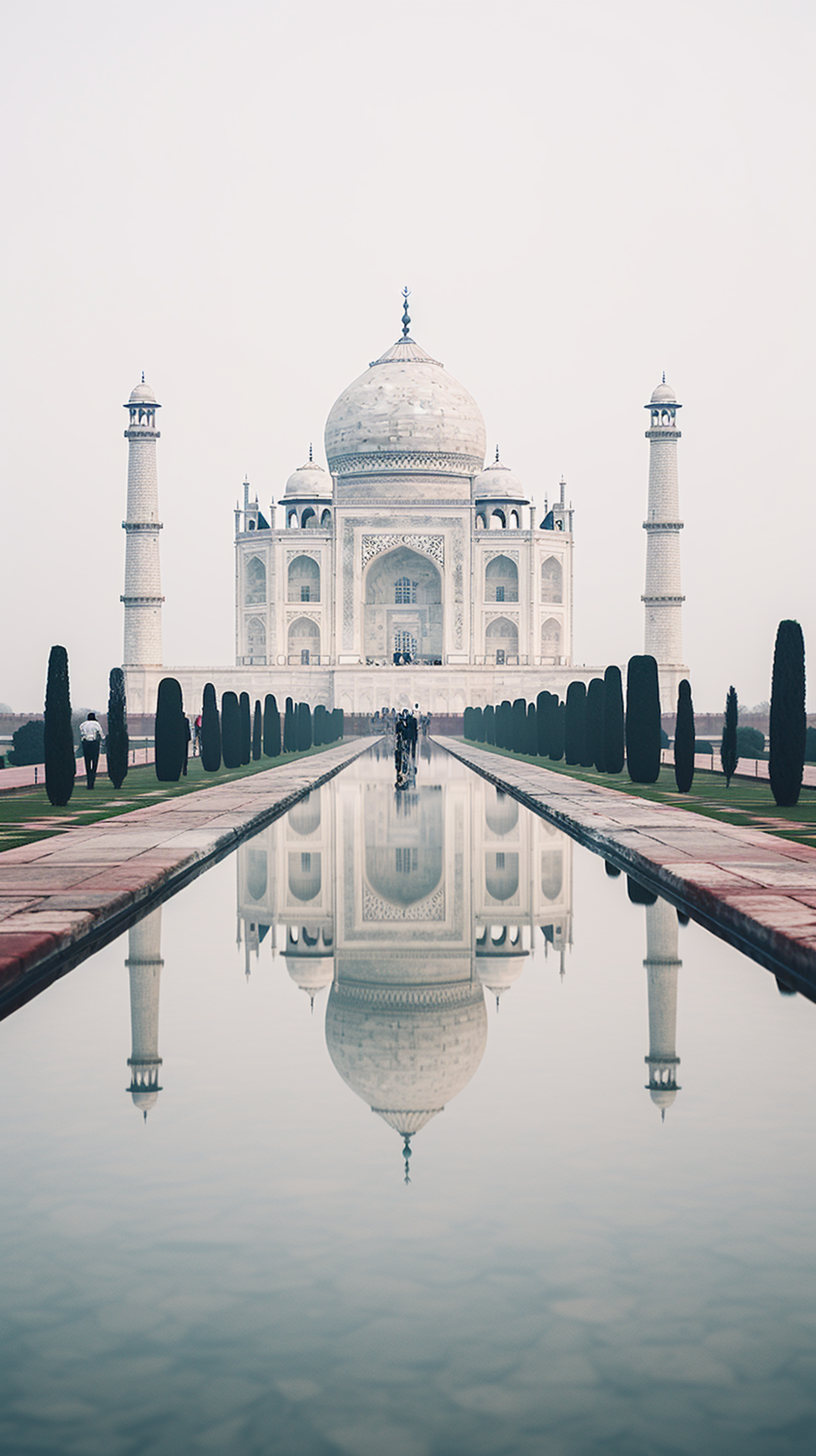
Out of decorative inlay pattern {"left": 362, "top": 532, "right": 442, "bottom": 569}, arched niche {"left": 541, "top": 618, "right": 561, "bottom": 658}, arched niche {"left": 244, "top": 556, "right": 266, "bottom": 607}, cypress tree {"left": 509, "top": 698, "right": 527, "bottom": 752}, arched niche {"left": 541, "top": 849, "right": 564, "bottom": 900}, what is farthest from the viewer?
arched niche {"left": 541, "top": 618, "right": 561, "bottom": 658}

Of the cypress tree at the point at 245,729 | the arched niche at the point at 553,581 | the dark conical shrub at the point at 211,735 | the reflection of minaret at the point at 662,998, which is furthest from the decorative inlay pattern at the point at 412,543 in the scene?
the reflection of minaret at the point at 662,998

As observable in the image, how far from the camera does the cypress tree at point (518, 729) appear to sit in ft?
90.1

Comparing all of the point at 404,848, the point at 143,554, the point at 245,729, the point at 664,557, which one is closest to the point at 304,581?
the point at 143,554

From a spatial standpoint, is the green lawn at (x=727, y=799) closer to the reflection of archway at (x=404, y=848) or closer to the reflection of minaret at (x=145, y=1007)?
the reflection of archway at (x=404, y=848)

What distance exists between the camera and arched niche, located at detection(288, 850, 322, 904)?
283 inches

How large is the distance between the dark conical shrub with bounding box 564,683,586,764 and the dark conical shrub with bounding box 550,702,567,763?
1.69 metres

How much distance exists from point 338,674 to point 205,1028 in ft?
131

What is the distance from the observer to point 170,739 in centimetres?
1731

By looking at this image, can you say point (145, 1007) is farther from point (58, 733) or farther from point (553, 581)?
point (553, 581)

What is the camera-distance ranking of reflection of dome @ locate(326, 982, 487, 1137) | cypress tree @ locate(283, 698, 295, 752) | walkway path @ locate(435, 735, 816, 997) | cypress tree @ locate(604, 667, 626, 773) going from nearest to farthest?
1. reflection of dome @ locate(326, 982, 487, 1137)
2. walkway path @ locate(435, 735, 816, 997)
3. cypress tree @ locate(604, 667, 626, 773)
4. cypress tree @ locate(283, 698, 295, 752)

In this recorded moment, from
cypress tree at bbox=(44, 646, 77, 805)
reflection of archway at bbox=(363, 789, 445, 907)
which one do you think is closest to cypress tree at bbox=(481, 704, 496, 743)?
cypress tree at bbox=(44, 646, 77, 805)

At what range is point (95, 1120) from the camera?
3326 mm

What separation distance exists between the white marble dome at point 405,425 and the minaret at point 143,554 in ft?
28.5

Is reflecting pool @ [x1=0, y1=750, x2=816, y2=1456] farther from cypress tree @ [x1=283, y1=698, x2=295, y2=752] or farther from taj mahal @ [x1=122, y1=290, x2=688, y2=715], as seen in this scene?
taj mahal @ [x1=122, y1=290, x2=688, y2=715]
